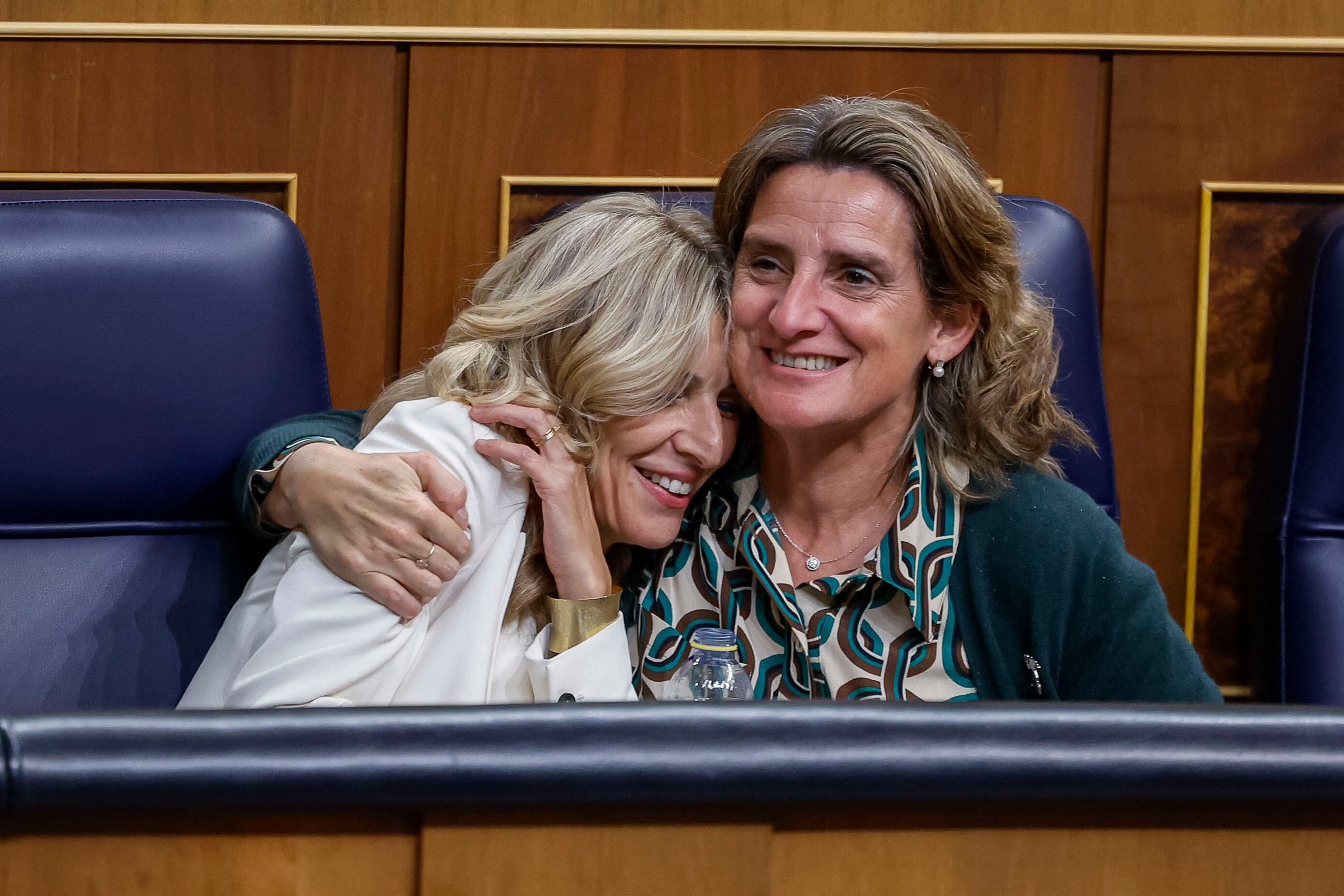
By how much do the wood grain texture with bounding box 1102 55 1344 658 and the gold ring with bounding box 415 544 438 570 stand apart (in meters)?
1.05

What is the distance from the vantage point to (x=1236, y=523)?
1788mm

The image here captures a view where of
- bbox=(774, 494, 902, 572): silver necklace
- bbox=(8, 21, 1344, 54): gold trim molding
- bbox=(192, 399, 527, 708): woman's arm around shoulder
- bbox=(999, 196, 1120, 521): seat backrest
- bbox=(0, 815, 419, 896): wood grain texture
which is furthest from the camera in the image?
bbox=(8, 21, 1344, 54): gold trim molding

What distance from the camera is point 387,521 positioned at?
1.15 m

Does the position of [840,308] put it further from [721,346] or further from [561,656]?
[561,656]

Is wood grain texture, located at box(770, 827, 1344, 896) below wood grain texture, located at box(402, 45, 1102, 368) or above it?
below

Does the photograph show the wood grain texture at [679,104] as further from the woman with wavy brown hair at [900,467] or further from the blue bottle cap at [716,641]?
the blue bottle cap at [716,641]

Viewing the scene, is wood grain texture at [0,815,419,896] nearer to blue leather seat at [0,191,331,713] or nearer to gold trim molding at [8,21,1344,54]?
blue leather seat at [0,191,331,713]

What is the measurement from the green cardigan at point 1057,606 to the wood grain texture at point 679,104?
59 cm

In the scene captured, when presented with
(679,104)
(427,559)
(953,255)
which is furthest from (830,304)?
(679,104)

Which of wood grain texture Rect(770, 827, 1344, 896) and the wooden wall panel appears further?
the wooden wall panel

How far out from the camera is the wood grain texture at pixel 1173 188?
5.63 feet

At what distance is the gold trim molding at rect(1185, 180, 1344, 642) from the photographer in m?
1.72

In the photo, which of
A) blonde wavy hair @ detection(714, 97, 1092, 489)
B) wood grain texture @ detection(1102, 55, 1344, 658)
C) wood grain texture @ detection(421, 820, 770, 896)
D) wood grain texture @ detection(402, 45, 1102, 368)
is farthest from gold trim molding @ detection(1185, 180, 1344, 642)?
wood grain texture @ detection(421, 820, 770, 896)

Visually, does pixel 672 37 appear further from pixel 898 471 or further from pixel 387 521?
pixel 387 521
